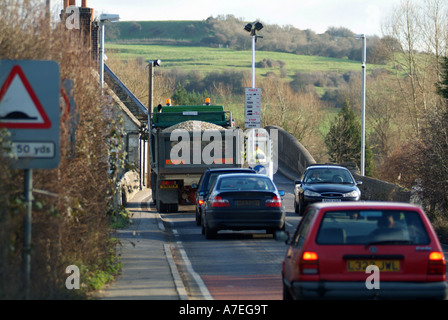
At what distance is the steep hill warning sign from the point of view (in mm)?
7996

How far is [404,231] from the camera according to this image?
28.0ft

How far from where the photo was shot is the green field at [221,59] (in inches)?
4648

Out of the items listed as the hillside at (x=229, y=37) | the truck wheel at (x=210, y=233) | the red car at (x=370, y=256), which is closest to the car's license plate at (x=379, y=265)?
the red car at (x=370, y=256)

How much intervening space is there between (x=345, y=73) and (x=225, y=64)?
1814 cm

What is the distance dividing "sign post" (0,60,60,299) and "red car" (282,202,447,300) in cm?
287

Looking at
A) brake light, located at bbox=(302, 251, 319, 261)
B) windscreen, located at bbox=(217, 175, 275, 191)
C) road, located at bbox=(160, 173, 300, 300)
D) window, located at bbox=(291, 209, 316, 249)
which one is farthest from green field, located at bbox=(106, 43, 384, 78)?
brake light, located at bbox=(302, 251, 319, 261)

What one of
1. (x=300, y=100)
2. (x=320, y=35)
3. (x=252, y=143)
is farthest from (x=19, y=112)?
(x=320, y=35)

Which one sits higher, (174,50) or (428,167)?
(174,50)

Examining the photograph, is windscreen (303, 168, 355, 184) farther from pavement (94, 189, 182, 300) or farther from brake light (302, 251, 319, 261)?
brake light (302, 251, 319, 261)

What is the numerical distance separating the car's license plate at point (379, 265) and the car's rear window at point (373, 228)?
0.68 ft

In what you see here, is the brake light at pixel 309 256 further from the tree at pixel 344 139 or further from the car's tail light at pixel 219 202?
the tree at pixel 344 139

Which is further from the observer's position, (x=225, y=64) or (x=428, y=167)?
(x=225, y=64)
